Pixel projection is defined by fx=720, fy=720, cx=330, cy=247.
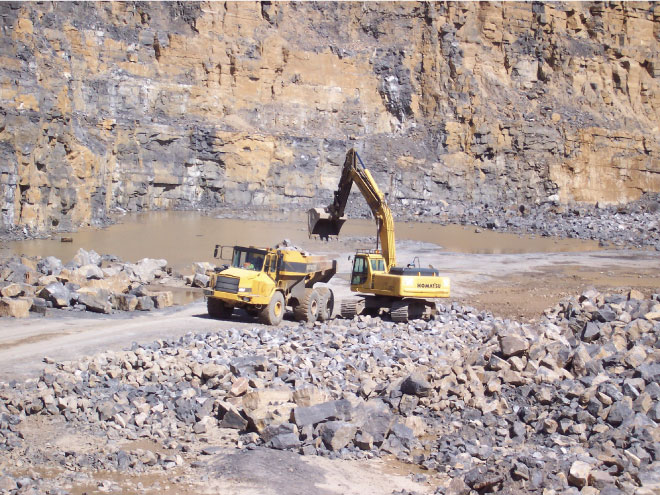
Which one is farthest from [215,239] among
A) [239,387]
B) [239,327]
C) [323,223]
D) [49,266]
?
[239,387]

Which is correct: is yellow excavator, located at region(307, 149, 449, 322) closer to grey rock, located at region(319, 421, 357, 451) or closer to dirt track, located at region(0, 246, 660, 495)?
dirt track, located at region(0, 246, 660, 495)

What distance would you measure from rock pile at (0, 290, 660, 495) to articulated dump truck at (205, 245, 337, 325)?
203 cm

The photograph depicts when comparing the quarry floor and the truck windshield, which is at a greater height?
the truck windshield

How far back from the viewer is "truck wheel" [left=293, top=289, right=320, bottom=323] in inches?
578

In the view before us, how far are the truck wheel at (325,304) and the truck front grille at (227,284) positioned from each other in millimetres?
2114

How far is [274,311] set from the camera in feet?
46.2

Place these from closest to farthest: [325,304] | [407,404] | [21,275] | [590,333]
A: [407,404]
[590,333]
[325,304]
[21,275]

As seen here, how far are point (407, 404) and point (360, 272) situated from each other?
6.50m

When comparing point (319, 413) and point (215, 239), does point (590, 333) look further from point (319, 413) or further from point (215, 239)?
point (215, 239)

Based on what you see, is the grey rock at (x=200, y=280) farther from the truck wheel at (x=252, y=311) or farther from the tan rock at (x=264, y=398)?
the tan rock at (x=264, y=398)

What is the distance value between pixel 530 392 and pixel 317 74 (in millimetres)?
47991

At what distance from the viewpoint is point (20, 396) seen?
878 centimetres

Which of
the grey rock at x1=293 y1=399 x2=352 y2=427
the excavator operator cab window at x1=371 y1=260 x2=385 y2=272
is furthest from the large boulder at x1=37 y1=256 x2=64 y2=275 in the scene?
the grey rock at x1=293 y1=399 x2=352 y2=427

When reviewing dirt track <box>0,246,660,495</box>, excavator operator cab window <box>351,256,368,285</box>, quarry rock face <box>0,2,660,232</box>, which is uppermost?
→ quarry rock face <box>0,2,660,232</box>
